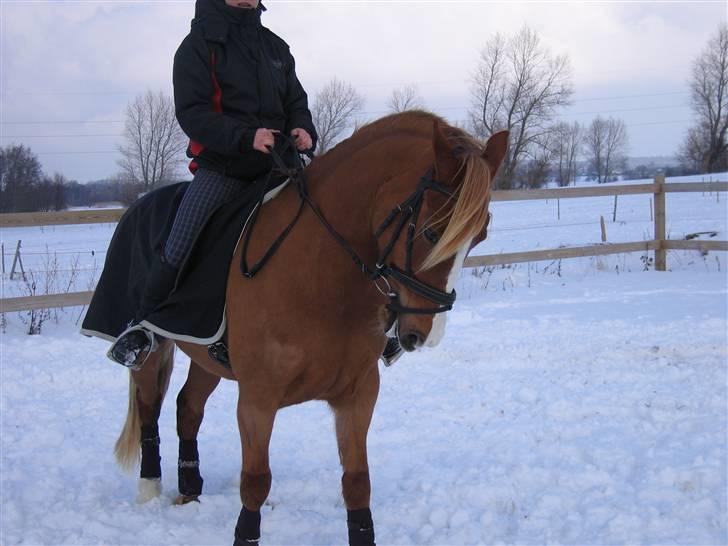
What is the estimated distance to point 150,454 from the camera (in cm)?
427

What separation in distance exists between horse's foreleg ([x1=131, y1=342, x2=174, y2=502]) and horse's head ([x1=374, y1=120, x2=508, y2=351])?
2.30 meters

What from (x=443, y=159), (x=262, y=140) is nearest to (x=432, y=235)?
(x=443, y=159)

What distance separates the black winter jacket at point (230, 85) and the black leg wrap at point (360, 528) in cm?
183

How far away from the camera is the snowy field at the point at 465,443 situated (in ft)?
12.1

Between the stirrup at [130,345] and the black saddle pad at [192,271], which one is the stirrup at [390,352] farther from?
the stirrup at [130,345]

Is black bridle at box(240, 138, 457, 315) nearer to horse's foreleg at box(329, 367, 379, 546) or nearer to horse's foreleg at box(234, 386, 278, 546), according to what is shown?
horse's foreleg at box(329, 367, 379, 546)

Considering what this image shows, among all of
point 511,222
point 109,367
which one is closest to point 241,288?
point 109,367

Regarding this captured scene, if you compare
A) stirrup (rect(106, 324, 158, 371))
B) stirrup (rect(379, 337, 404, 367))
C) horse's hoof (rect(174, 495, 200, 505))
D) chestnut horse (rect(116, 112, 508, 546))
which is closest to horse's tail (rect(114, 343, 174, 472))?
horse's hoof (rect(174, 495, 200, 505))

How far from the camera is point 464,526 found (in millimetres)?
3650

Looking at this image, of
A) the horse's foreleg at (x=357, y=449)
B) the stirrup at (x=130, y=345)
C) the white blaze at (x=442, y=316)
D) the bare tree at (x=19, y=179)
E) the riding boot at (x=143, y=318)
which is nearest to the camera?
the white blaze at (x=442, y=316)

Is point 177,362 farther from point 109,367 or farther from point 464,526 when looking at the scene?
point 464,526

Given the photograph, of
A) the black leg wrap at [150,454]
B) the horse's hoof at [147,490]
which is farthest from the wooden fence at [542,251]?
the horse's hoof at [147,490]

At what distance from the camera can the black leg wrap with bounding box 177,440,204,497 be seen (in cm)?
420

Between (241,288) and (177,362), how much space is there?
479 cm
